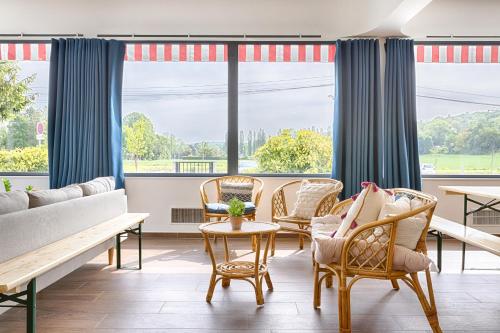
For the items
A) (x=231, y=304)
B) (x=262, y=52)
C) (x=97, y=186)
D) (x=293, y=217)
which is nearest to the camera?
(x=231, y=304)

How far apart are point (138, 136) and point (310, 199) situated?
278cm

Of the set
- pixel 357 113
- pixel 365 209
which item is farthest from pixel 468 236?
pixel 357 113

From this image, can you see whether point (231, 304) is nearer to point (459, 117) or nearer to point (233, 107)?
point (233, 107)

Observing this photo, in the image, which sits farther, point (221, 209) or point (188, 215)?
point (188, 215)

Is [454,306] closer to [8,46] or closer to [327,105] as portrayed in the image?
[327,105]

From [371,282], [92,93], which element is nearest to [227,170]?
[92,93]

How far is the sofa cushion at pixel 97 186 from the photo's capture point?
4.18 meters

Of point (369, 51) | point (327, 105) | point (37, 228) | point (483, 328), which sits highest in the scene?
point (369, 51)

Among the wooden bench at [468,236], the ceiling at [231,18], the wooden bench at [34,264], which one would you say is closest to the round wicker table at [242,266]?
the wooden bench at [34,264]

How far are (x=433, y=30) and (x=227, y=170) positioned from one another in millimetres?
3407

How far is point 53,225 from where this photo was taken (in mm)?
3393

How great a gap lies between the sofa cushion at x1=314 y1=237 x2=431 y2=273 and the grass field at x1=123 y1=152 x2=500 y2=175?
3634 mm

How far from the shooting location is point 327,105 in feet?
21.3

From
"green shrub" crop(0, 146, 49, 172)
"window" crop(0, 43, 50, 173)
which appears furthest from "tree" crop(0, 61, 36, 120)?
"green shrub" crop(0, 146, 49, 172)
